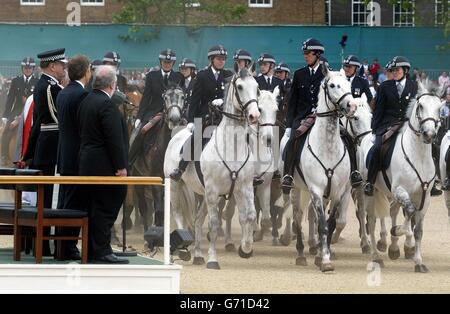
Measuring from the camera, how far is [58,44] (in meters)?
42.8

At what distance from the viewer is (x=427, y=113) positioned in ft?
57.2

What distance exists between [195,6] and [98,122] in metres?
32.9

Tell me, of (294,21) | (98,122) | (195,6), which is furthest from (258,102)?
(294,21)

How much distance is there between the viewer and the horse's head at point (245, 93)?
1723 centimetres

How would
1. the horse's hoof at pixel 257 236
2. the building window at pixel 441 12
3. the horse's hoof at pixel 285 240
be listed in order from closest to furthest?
the horse's hoof at pixel 285 240, the horse's hoof at pixel 257 236, the building window at pixel 441 12

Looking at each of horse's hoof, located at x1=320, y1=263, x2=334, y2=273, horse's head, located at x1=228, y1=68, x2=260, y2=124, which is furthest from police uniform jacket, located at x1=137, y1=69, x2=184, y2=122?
horse's hoof, located at x1=320, y1=263, x2=334, y2=273

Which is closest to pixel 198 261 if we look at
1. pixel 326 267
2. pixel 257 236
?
pixel 326 267

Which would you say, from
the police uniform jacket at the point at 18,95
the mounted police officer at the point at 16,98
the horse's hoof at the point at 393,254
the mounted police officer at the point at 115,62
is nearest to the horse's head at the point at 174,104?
the mounted police officer at the point at 115,62

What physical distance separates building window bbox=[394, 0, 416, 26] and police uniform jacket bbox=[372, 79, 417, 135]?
21.7 m

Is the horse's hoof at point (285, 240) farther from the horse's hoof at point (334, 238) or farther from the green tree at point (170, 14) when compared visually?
the green tree at point (170, 14)

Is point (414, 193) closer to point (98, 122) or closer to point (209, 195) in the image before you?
point (209, 195)

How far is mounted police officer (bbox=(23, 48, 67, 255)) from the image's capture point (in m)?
15.1

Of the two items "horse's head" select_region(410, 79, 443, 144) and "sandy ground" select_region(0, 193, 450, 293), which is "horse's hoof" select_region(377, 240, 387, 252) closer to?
"sandy ground" select_region(0, 193, 450, 293)

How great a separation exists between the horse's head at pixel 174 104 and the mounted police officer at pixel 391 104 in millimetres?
2959
